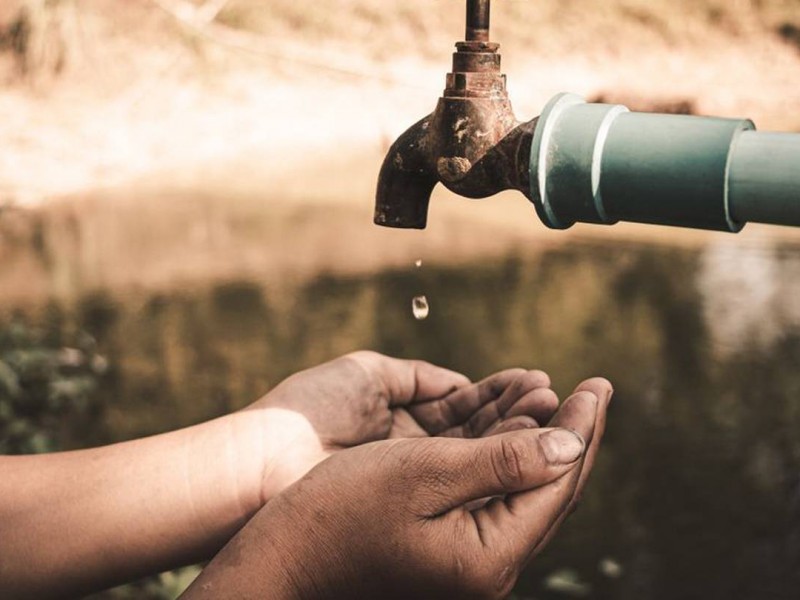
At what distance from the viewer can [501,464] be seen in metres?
1.28

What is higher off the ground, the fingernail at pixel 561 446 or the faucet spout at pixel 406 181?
the faucet spout at pixel 406 181

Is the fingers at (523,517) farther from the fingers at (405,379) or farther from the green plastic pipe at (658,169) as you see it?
the fingers at (405,379)

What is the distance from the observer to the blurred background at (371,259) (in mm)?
2594

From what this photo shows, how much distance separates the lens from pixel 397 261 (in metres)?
3.58

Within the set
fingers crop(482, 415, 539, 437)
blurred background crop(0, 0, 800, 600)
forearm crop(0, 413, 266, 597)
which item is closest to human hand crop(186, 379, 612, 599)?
fingers crop(482, 415, 539, 437)

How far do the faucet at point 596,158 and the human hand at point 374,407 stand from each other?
0.47 metres

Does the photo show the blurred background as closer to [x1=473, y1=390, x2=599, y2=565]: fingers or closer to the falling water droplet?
the falling water droplet

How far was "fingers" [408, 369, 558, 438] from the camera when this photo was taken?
163 cm

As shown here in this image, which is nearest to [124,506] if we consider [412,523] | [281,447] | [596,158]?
[281,447]

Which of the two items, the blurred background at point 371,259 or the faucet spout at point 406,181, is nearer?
the faucet spout at point 406,181

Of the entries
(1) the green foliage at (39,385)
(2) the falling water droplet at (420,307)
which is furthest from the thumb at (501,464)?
(1) the green foliage at (39,385)

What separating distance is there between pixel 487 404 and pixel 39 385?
5.16 ft

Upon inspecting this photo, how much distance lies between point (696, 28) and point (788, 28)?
1.30 ft

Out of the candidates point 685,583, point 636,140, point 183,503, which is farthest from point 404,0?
point 636,140
